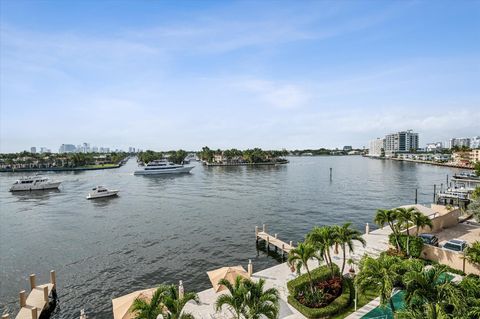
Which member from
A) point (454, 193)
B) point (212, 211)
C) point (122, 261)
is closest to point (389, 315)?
point (122, 261)

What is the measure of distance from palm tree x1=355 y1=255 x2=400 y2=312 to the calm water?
1676 centimetres

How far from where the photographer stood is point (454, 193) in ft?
213

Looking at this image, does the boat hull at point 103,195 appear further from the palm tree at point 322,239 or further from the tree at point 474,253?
the tree at point 474,253

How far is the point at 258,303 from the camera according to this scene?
1484 cm

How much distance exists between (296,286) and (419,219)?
1542 centimetres

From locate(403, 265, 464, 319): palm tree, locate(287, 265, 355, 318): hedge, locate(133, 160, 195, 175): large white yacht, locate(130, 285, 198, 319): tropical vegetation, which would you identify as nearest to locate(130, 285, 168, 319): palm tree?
locate(130, 285, 198, 319): tropical vegetation

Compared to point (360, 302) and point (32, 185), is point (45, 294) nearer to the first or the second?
point (360, 302)

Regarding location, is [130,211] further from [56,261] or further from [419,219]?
[419,219]

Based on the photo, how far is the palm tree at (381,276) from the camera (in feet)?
45.8

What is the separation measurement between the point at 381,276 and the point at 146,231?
37.2 metres

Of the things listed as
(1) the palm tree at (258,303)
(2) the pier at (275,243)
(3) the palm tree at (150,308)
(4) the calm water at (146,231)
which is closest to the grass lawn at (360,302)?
(1) the palm tree at (258,303)

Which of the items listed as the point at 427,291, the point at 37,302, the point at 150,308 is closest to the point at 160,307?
the point at 150,308

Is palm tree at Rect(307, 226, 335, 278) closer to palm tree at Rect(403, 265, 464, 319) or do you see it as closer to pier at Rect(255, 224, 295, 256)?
palm tree at Rect(403, 265, 464, 319)

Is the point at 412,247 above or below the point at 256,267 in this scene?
above
